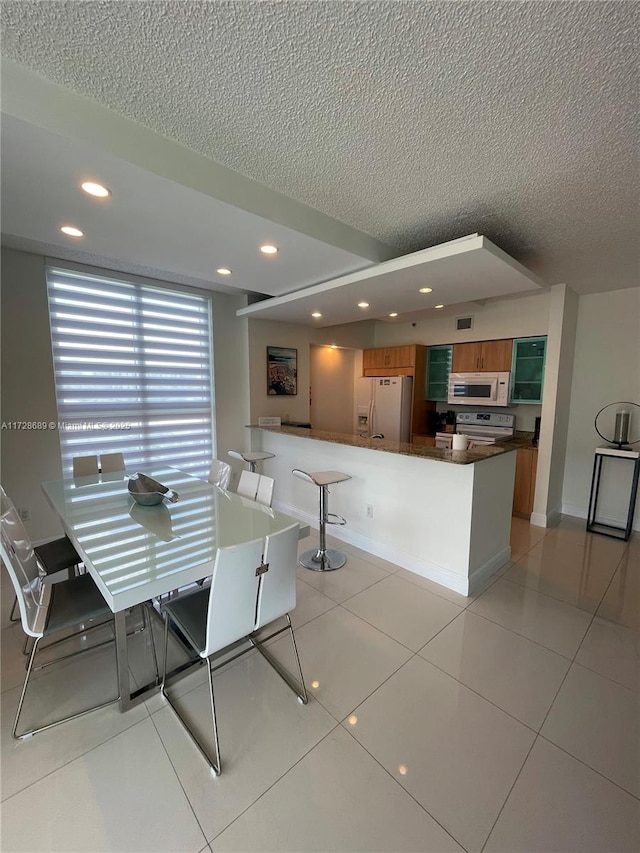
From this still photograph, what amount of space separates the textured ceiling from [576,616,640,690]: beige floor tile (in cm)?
269

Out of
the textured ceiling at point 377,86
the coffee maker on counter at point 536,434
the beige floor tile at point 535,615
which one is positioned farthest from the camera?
the coffee maker on counter at point 536,434

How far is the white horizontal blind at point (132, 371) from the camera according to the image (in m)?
3.44

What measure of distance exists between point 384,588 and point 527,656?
100 centimetres

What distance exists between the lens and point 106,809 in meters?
1.28

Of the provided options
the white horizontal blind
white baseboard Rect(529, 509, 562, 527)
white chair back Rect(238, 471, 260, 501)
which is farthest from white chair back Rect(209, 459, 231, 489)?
white baseboard Rect(529, 509, 562, 527)

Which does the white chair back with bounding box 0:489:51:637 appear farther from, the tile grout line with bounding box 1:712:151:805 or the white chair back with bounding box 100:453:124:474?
the white chair back with bounding box 100:453:124:474

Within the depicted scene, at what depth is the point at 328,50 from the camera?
3.92 ft

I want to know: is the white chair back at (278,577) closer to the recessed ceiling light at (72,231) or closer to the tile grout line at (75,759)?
the tile grout line at (75,759)

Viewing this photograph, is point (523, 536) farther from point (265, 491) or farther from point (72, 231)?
point (72, 231)

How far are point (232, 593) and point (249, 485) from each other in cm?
134

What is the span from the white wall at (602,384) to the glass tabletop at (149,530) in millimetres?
4057

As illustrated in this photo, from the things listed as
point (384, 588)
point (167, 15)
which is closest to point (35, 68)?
point (167, 15)

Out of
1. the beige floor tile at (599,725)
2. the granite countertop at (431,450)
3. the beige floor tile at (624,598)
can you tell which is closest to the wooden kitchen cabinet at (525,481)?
the beige floor tile at (624,598)

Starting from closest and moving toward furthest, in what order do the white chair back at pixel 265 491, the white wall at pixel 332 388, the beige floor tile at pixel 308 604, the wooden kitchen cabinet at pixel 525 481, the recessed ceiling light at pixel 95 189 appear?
the recessed ceiling light at pixel 95 189 < the beige floor tile at pixel 308 604 < the white chair back at pixel 265 491 < the wooden kitchen cabinet at pixel 525 481 < the white wall at pixel 332 388
